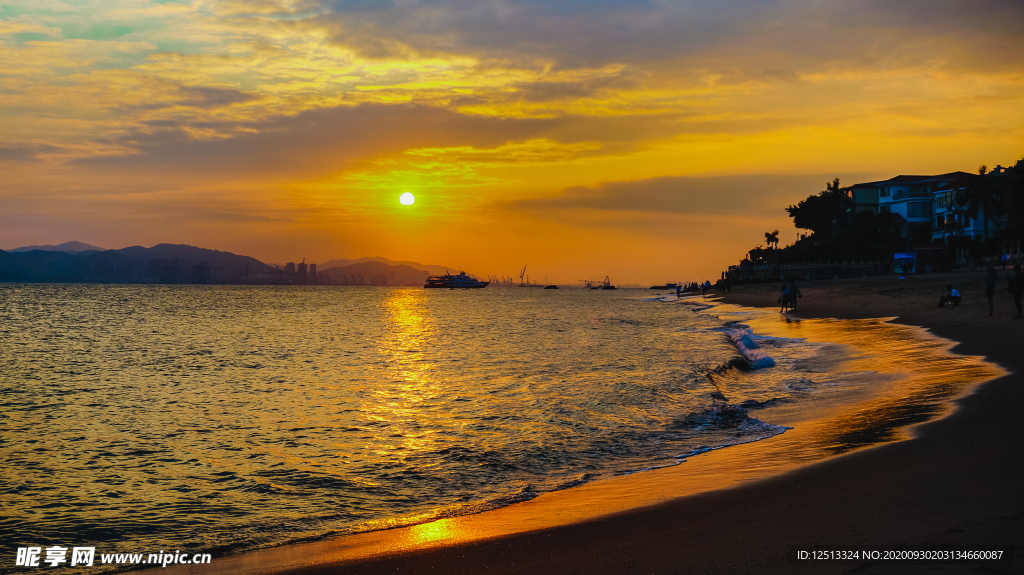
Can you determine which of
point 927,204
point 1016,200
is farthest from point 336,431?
point 927,204

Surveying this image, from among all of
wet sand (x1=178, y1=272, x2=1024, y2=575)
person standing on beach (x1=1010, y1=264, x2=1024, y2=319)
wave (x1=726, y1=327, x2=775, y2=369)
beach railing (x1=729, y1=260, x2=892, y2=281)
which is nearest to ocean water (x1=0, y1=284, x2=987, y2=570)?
wave (x1=726, y1=327, x2=775, y2=369)

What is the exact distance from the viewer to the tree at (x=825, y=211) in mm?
121812

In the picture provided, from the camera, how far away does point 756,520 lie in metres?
7.33

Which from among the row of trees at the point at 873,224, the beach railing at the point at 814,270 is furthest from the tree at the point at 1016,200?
the beach railing at the point at 814,270

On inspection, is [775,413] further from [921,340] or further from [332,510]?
[921,340]

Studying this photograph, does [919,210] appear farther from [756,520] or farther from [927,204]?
[756,520]

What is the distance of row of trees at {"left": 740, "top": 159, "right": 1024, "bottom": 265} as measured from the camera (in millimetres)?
69625

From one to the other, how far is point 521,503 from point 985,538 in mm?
5755

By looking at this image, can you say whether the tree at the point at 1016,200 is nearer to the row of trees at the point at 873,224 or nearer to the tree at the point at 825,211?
the row of trees at the point at 873,224

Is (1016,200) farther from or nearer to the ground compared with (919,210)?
nearer to the ground

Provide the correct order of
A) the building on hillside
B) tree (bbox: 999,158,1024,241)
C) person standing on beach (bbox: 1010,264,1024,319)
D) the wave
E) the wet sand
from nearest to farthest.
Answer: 1. the wet sand
2. the wave
3. person standing on beach (bbox: 1010,264,1024,319)
4. tree (bbox: 999,158,1024,241)
5. the building on hillside

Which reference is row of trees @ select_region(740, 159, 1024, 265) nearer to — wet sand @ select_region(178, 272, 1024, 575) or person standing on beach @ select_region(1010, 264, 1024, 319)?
person standing on beach @ select_region(1010, 264, 1024, 319)

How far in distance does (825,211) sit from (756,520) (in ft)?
428

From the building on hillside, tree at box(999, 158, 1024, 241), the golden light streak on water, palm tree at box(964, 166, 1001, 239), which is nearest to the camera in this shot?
the golden light streak on water
